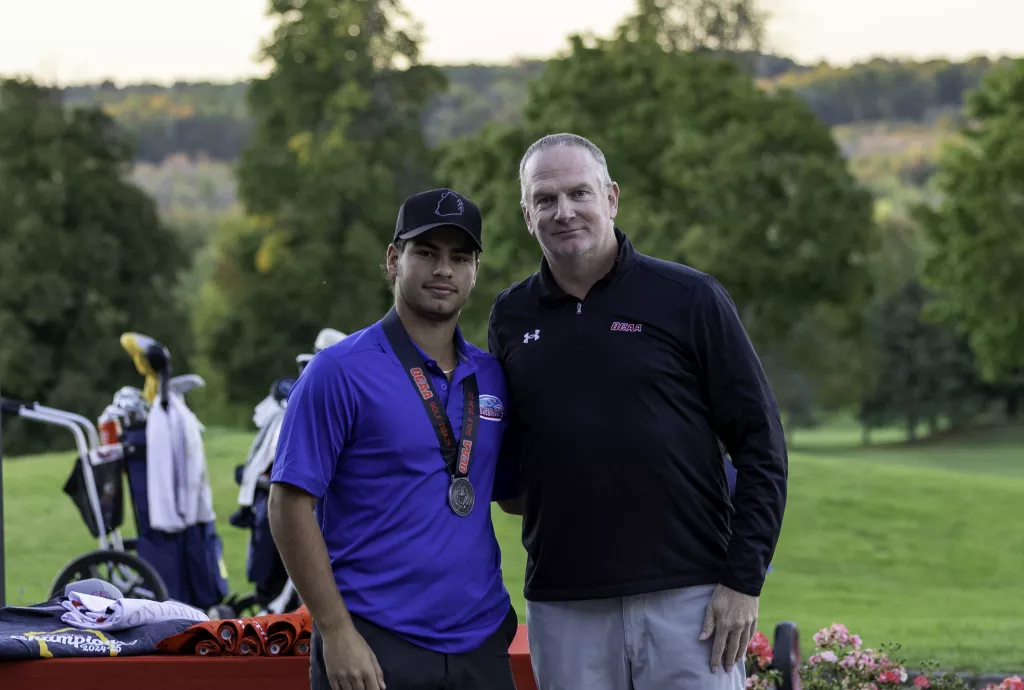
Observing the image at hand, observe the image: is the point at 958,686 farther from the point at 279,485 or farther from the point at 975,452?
the point at 975,452

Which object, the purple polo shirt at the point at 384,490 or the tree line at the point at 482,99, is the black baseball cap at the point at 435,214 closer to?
the purple polo shirt at the point at 384,490

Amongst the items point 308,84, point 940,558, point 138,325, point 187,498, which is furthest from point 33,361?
point 187,498

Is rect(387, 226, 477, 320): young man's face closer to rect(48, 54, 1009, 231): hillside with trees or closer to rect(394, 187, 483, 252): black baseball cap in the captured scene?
rect(394, 187, 483, 252): black baseball cap

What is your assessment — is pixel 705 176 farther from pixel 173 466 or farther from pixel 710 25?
pixel 173 466

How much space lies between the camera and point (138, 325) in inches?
1484

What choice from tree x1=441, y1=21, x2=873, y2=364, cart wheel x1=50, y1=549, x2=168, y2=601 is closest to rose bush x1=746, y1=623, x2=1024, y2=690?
cart wheel x1=50, y1=549, x2=168, y2=601

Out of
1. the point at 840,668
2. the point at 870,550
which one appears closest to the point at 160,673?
the point at 840,668

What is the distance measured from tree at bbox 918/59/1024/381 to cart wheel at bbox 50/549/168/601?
1126 inches

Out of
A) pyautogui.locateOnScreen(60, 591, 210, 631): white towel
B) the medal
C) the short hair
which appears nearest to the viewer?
the medal

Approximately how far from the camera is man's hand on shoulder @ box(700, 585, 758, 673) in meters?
3.94

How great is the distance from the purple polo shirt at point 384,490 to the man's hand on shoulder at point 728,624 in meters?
0.66

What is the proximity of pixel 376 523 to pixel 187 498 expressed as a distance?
8112mm

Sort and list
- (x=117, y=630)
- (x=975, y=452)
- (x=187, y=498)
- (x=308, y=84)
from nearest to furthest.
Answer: (x=117, y=630) < (x=187, y=498) < (x=308, y=84) < (x=975, y=452)

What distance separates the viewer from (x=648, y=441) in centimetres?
395
